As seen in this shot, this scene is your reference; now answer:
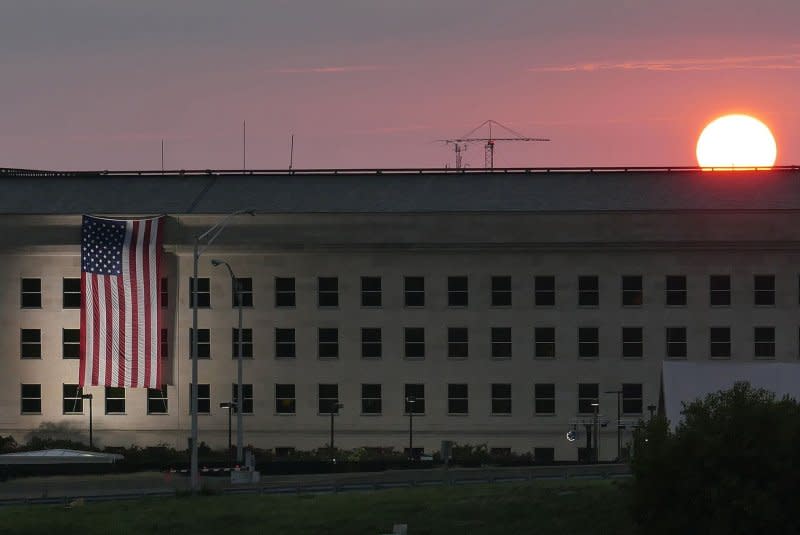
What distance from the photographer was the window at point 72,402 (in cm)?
13612

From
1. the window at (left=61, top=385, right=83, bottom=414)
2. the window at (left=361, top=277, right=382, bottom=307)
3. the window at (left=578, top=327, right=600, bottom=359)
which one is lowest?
the window at (left=61, top=385, right=83, bottom=414)

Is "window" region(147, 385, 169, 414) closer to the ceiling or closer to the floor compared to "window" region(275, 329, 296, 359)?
closer to the floor

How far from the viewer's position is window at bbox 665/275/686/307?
134 m

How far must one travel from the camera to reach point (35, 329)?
13775 centimetres

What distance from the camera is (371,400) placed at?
5285 inches

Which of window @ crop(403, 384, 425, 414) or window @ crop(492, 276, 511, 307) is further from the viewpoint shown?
window @ crop(492, 276, 511, 307)

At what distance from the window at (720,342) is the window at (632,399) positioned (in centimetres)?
527

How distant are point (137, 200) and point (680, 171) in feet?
117

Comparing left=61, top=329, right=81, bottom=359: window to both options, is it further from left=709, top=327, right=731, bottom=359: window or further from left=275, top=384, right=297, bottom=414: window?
left=709, top=327, right=731, bottom=359: window

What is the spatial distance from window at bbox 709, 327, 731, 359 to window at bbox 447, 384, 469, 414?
15.6m

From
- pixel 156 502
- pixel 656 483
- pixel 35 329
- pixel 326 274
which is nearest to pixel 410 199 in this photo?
pixel 326 274

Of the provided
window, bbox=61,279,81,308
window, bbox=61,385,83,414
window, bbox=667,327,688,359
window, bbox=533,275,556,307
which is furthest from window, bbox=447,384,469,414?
window, bbox=61,279,81,308

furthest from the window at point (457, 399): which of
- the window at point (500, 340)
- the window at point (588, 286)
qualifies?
the window at point (588, 286)

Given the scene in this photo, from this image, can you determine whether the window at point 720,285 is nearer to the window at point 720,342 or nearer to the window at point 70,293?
the window at point 720,342
